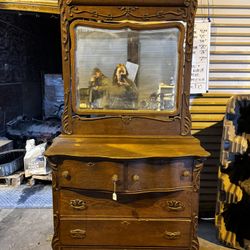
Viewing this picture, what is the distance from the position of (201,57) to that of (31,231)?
2.07 meters

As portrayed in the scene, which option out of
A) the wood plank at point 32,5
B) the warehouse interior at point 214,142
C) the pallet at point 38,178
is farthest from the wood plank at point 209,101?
the pallet at point 38,178

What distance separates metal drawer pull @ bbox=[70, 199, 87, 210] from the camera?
5.31 feet

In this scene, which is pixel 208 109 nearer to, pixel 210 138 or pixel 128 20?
pixel 210 138

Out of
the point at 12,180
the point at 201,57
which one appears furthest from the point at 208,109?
the point at 12,180

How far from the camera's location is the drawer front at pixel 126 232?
1645mm

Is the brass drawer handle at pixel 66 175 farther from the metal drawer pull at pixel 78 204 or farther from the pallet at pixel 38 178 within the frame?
the pallet at pixel 38 178

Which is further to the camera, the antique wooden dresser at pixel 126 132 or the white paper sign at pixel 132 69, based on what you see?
the white paper sign at pixel 132 69

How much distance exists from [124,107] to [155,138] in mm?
282

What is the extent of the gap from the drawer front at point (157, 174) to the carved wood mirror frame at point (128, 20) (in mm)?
253

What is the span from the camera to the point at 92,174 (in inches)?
61.0

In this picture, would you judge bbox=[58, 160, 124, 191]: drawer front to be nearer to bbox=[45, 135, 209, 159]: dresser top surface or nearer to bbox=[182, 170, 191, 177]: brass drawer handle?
bbox=[45, 135, 209, 159]: dresser top surface

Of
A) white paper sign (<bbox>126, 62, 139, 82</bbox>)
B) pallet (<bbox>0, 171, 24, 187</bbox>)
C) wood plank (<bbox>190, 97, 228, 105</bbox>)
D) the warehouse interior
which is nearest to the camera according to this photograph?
white paper sign (<bbox>126, 62, 139, 82</bbox>)

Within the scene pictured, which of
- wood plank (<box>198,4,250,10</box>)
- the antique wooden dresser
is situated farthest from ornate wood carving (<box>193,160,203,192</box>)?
wood plank (<box>198,4,250,10</box>)

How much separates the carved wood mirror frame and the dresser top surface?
0.05m
